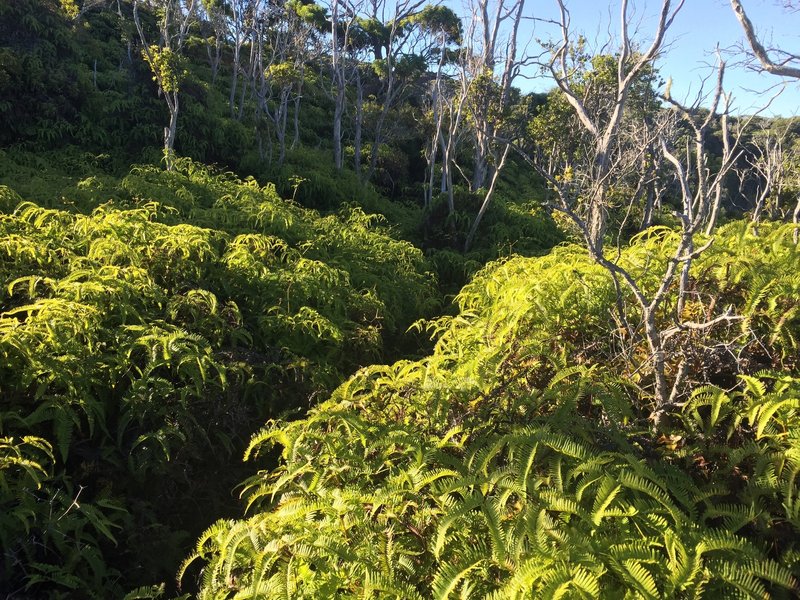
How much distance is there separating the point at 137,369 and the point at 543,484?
230 cm

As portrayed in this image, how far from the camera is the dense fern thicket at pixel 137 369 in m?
2.40

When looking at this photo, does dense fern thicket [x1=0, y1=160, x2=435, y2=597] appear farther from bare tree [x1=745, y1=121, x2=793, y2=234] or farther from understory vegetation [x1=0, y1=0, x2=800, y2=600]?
bare tree [x1=745, y1=121, x2=793, y2=234]

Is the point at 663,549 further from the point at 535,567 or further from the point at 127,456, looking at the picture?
→ the point at 127,456

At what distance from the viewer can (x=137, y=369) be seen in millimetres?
3010

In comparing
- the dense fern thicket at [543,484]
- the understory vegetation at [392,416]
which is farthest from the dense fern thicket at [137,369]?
the dense fern thicket at [543,484]

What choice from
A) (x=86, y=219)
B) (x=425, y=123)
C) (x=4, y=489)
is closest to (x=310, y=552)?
(x=4, y=489)

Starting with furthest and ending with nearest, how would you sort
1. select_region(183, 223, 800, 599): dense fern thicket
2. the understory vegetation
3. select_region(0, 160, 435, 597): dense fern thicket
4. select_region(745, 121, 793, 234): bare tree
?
1. select_region(745, 121, 793, 234): bare tree
2. select_region(0, 160, 435, 597): dense fern thicket
3. the understory vegetation
4. select_region(183, 223, 800, 599): dense fern thicket

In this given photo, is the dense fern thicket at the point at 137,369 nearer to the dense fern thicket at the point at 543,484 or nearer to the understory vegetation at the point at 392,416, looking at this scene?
the understory vegetation at the point at 392,416

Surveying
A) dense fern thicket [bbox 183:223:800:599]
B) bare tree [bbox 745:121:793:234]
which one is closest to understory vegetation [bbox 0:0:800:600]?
dense fern thicket [bbox 183:223:800:599]

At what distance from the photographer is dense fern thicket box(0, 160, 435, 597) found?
2398mm

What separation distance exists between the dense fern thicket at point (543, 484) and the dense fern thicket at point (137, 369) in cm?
39

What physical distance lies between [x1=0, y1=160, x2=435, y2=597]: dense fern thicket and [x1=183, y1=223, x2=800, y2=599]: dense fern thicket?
1.29ft

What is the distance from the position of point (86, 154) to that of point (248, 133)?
4.61 m

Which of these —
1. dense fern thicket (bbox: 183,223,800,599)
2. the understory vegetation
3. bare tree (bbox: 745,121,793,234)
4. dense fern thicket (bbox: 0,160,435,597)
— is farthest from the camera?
bare tree (bbox: 745,121,793,234)
